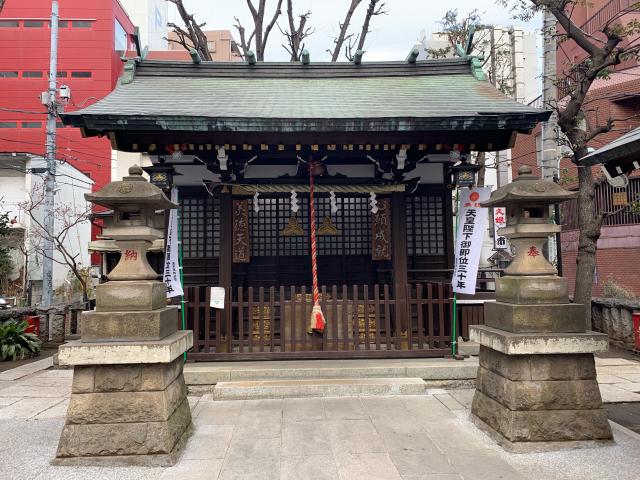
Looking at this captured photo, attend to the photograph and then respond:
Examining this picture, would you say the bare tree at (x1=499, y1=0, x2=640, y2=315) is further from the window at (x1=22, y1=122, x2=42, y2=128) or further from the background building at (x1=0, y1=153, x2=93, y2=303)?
the window at (x1=22, y1=122, x2=42, y2=128)

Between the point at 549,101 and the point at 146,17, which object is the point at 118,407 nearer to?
the point at 549,101

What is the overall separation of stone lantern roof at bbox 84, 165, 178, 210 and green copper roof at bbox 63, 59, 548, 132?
2279 mm

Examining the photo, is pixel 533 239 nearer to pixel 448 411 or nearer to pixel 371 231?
pixel 448 411

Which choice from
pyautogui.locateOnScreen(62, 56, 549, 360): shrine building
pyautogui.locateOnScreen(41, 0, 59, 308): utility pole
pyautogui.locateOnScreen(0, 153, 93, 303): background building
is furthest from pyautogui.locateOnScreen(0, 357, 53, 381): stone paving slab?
pyautogui.locateOnScreen(0, 153, 93, 303): background building

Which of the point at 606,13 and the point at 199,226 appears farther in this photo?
the point at 606,13

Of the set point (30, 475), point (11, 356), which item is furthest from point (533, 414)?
point (11, 356)

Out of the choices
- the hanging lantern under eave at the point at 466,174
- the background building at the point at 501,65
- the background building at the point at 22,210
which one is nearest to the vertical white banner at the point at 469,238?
the hanging lantern under eave at the point at 466,174

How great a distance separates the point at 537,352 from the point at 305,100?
20.9 ft

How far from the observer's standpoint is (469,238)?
7863 millimetres

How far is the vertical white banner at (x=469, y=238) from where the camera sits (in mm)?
7699

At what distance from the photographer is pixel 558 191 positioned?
5160 mm

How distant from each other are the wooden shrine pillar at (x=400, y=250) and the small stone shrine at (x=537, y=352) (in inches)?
120

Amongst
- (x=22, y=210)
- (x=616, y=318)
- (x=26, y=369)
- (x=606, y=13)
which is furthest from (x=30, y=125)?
(x=616, y=318)

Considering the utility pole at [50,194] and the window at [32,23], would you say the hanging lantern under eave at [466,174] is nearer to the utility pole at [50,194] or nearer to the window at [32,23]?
the utility pole at [50,194]
